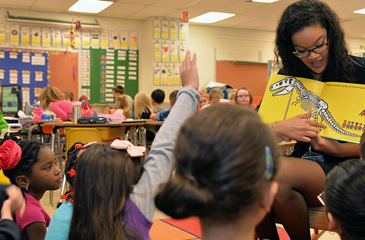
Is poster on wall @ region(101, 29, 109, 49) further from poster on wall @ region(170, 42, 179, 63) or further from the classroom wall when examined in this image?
poster on wall @ region(170, 42, 179, 63)

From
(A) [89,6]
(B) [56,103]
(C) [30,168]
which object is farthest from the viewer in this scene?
(A) [89,6]

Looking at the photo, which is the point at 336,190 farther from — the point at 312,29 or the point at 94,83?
the point at 94,83

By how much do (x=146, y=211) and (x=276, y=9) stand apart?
23.2 feet

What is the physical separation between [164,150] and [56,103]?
3972 millimetres

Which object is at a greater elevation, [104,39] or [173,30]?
[173,30]

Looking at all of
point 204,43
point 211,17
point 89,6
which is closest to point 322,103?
point 89,6

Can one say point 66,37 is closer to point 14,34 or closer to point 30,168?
point 14,34

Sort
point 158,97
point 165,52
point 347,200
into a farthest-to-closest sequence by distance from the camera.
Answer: point 165,52 → point 158,97 → point 347,200

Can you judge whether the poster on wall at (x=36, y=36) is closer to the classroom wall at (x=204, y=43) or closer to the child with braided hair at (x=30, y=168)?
the classroom wall at (x=204, y=43)

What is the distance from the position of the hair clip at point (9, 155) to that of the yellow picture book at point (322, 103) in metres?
1.05

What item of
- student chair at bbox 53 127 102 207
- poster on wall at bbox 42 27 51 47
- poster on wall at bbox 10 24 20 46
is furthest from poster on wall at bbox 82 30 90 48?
student chair at bbox 53 127 102 207

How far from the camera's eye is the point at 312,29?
Answer: 1.44m

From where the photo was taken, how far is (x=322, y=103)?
1.47 metres

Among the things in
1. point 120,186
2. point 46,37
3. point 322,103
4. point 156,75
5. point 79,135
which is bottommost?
point 79,135
